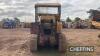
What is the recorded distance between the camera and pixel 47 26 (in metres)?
17.5

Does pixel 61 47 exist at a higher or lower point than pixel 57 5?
lower

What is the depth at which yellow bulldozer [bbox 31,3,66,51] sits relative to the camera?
56.8ft

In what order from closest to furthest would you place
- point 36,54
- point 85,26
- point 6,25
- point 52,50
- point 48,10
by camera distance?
point 36,54
point 52,50
point 48,10
point 85,26
point 6,25

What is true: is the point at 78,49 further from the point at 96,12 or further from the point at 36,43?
the point at 96,12

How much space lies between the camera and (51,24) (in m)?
17.5

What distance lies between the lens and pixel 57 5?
18.4 m

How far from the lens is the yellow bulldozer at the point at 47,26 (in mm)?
17317

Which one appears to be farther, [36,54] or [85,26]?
[85,26]

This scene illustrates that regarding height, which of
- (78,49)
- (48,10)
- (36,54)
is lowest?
(36,54)

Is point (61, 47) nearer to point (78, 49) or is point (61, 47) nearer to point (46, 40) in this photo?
point (46, 40)

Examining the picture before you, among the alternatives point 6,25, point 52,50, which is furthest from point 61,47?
point 6,25

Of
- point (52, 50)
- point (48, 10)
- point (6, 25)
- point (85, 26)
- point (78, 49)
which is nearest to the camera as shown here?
point (78, 49)

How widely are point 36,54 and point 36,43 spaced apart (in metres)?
1.08

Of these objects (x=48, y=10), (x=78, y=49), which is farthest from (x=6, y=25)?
(x=78, y=49)
